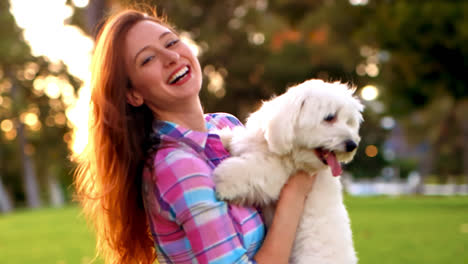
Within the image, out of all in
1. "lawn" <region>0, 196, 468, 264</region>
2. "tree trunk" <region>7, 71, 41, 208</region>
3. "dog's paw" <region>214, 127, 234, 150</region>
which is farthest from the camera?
"tree trunk" <region>7, 71, 41, 208</region>

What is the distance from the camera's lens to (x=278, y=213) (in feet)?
7.88

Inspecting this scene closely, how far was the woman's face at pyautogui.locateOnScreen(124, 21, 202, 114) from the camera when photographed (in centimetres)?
248

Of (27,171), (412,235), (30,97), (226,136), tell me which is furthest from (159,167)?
(27,171)

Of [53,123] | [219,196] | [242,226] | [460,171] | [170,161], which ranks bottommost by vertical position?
[242,226]

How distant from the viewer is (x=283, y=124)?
253 cm

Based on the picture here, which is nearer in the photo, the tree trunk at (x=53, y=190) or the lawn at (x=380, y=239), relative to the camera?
the lawn at (x=380, y=239)

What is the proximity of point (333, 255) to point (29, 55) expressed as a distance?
27.0m

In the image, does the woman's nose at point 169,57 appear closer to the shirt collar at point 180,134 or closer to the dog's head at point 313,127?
the shirt collar at point 180,134

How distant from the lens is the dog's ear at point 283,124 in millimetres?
2535

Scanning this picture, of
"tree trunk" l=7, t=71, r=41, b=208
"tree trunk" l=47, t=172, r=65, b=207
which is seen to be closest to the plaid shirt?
"tree trunk" l=7, t=71, r=41, b=208

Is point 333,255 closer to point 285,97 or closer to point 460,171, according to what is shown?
point 285,97

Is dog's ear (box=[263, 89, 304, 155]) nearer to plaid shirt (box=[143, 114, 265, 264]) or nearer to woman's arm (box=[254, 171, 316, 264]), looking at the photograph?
woman's arm (box=[254, 171, 316, 264])

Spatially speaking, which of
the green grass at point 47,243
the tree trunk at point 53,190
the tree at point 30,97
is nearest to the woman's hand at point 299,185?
the green grass at point 47,243

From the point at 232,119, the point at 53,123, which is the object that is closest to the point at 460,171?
the point at 53,123
